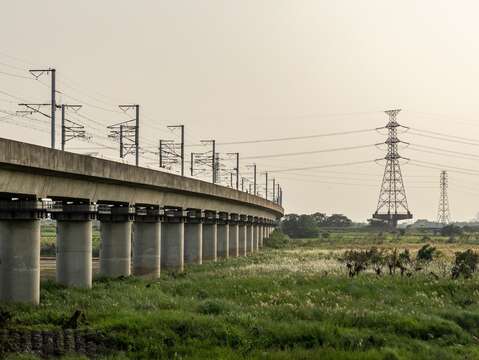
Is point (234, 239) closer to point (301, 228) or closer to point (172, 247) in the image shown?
point (172, 247)

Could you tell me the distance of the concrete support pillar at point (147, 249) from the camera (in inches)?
1817

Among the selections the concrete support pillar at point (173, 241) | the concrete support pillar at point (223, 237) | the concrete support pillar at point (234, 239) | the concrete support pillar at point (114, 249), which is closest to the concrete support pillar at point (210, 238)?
the concrete support pillar at point (223, 237)

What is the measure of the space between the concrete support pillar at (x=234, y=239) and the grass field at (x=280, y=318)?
1886 inches

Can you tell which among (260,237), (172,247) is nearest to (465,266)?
(172,247)

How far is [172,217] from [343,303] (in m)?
25.3

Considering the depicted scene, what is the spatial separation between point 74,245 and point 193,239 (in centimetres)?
2637

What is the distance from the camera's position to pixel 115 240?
40625 mm

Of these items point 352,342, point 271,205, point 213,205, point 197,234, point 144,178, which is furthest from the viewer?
point 271,205

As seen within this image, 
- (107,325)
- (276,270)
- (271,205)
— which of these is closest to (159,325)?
(107,325)

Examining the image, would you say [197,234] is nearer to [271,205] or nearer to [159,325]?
[159,325]

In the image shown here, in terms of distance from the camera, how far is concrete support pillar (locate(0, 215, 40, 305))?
27.7 metres

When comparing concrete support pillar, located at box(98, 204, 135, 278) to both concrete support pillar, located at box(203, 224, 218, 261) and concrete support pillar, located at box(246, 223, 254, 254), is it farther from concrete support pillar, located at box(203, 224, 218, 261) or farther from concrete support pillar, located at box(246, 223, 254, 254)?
concrete support pillar, located at box(246, 223, 254, 254)

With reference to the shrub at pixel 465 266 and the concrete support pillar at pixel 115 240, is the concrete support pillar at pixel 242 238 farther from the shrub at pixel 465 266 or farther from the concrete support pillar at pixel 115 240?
the concrete support pillar at pixel 115 240

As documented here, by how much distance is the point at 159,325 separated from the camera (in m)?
23.0
